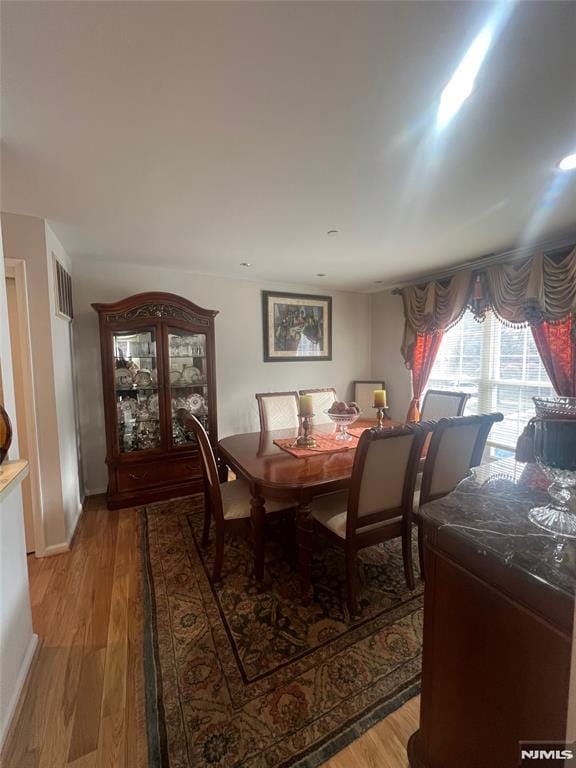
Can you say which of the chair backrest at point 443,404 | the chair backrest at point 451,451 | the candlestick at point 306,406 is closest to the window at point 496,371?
the chair backrest at point 443,404

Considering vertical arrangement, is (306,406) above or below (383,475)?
above

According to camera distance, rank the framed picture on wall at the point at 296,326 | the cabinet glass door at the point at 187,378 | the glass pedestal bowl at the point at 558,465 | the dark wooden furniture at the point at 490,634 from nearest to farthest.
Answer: the dark wooden furniture at the point at 490,634
the glass pedestal bowl at the point at 558,465
the cabinet glass door at the point at 187,378
the framed picture on wall at the point at 296,326

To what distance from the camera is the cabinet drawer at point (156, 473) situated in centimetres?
291

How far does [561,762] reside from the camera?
0.59 metres

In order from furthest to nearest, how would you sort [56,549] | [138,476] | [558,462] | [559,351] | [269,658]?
[138,476] → [559,351] → [56,549] → [269,658] → [558,462]

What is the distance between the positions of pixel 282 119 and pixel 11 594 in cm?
222

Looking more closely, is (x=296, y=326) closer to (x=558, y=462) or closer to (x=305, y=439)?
(x=305, y=439)

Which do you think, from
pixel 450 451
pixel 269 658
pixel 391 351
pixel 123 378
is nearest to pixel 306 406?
pixel 450 451

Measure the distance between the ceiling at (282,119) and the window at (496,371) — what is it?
1.03 metres

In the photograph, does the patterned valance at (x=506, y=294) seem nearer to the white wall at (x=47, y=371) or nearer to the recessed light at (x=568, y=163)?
the recessed light at (x=568, y=163)

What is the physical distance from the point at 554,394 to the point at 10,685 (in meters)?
3.70

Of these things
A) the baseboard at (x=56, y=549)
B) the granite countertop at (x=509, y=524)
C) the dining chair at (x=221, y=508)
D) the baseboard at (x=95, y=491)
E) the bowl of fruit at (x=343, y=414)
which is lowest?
the baseboard at (x=56, y=549)

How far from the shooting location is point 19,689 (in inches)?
51.4

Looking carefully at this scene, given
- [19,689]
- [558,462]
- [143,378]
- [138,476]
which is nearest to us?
[558,462]
